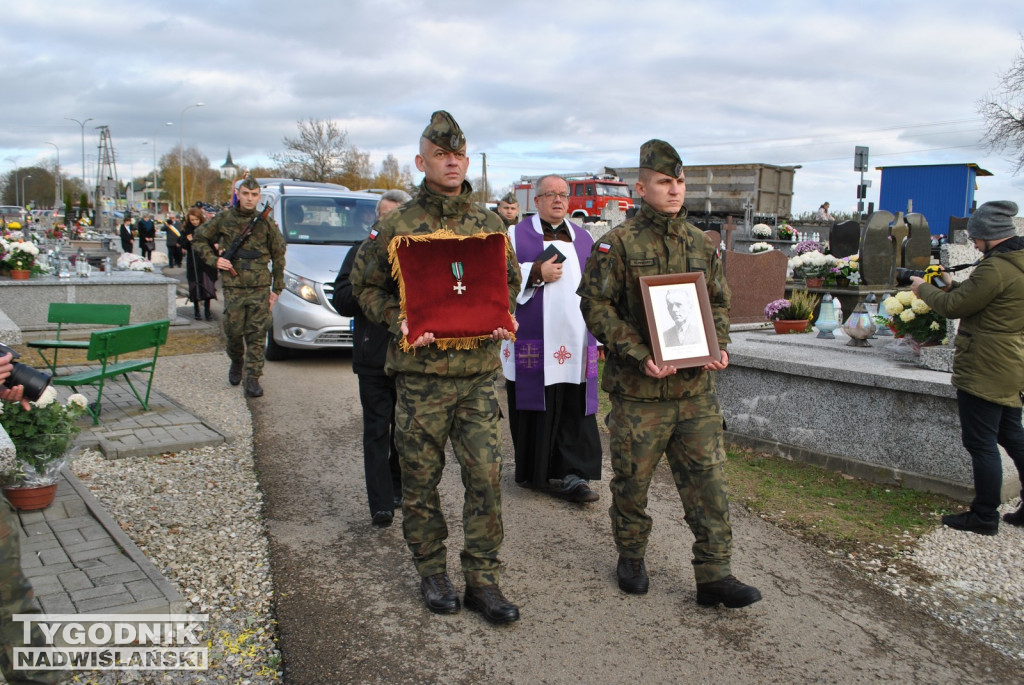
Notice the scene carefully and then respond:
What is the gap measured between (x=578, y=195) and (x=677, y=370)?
1195 inches

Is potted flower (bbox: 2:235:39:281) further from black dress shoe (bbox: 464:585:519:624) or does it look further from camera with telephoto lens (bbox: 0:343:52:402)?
black dress shoe (bbox: 464:585:519:624)

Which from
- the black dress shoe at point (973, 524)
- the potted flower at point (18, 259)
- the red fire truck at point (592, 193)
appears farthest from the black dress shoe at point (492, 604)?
the red fire truck at point (592, 193)

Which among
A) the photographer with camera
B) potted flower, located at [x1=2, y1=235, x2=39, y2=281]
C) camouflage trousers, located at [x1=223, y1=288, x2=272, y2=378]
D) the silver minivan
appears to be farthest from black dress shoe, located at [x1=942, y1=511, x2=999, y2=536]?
potted flower, located at [x1=2, y1=235, x2=39, y2=281]

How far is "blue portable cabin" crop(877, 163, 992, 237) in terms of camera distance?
2720 centimetres

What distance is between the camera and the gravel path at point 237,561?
11.8 ft

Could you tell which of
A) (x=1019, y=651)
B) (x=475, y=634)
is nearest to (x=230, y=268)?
(x=475, y=634)

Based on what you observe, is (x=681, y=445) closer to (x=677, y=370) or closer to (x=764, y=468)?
(x=677, y=370)

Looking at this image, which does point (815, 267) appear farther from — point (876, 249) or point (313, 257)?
point (313, 257)

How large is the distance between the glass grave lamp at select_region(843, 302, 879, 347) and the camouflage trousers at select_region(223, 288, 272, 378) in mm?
5591

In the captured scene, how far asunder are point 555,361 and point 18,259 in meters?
10.3

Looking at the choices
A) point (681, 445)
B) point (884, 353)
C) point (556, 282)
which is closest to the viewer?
point (681, 445)

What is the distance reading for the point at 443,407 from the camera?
12.1ft

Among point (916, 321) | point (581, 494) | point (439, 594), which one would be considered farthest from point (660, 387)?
point (916, 321)

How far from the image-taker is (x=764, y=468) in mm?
6199
